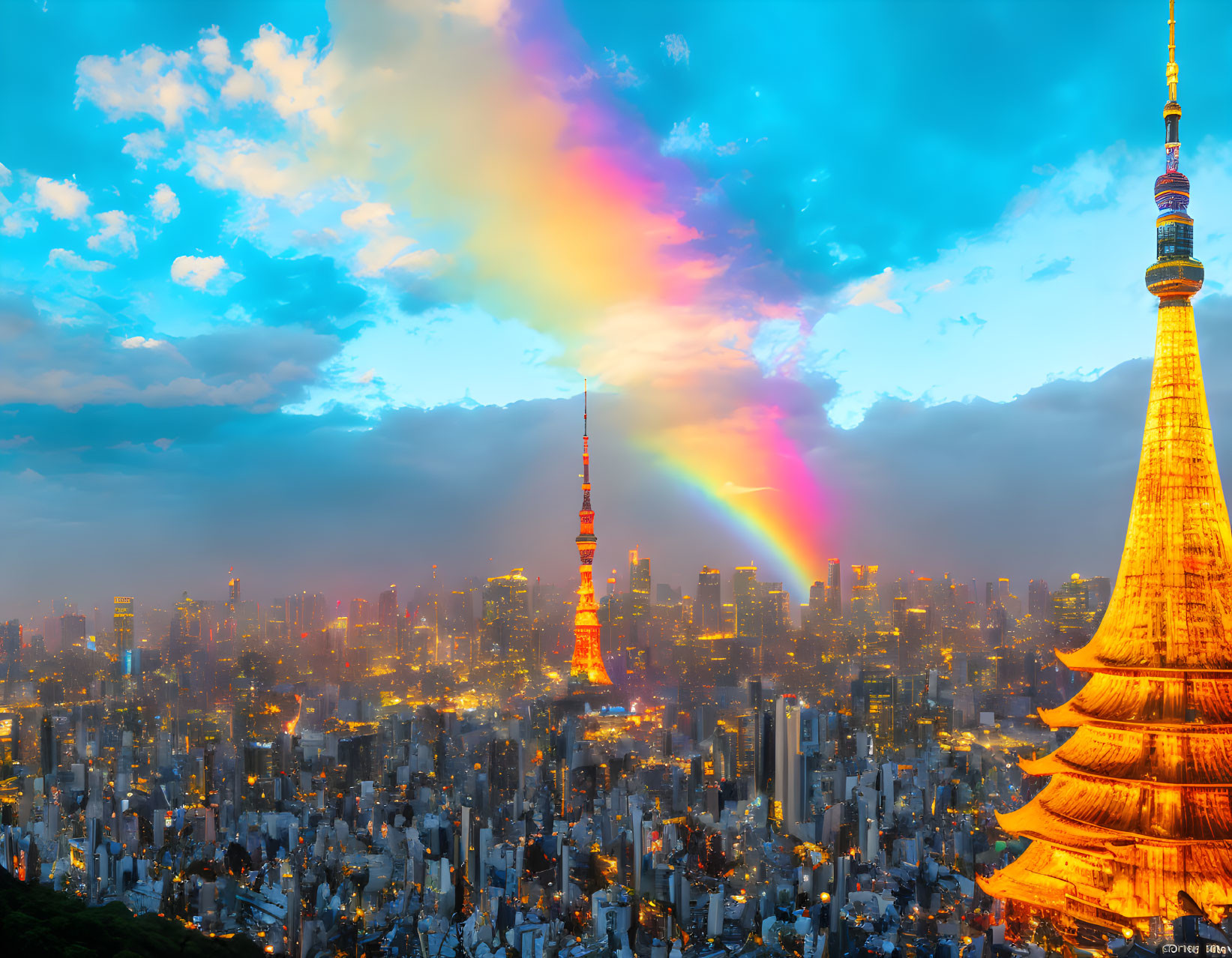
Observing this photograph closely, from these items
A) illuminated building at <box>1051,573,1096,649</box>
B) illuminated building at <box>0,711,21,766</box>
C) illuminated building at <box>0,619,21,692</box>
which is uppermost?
illuminated building at <box>1051,573,1096,649</box>

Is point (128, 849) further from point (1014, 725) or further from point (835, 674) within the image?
point (835, 674)

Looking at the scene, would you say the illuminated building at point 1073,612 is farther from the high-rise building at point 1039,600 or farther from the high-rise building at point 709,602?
the high-rise building at point 709,602

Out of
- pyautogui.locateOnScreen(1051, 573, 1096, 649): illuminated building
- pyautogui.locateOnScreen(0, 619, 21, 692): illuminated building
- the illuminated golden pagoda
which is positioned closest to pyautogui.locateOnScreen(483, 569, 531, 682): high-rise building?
pyautogui.locateOnScreen(0, 619, 21, 692): illuminated building

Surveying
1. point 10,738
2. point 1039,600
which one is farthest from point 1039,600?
point 10,738

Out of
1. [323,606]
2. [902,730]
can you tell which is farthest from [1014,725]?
[323,606]

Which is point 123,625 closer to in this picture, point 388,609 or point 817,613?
point 388,609

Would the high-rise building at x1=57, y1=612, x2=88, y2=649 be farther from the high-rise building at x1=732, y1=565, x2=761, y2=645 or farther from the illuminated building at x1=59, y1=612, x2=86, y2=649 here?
the high-rise building at x1=732, y1=565, x2=761, y2=645
